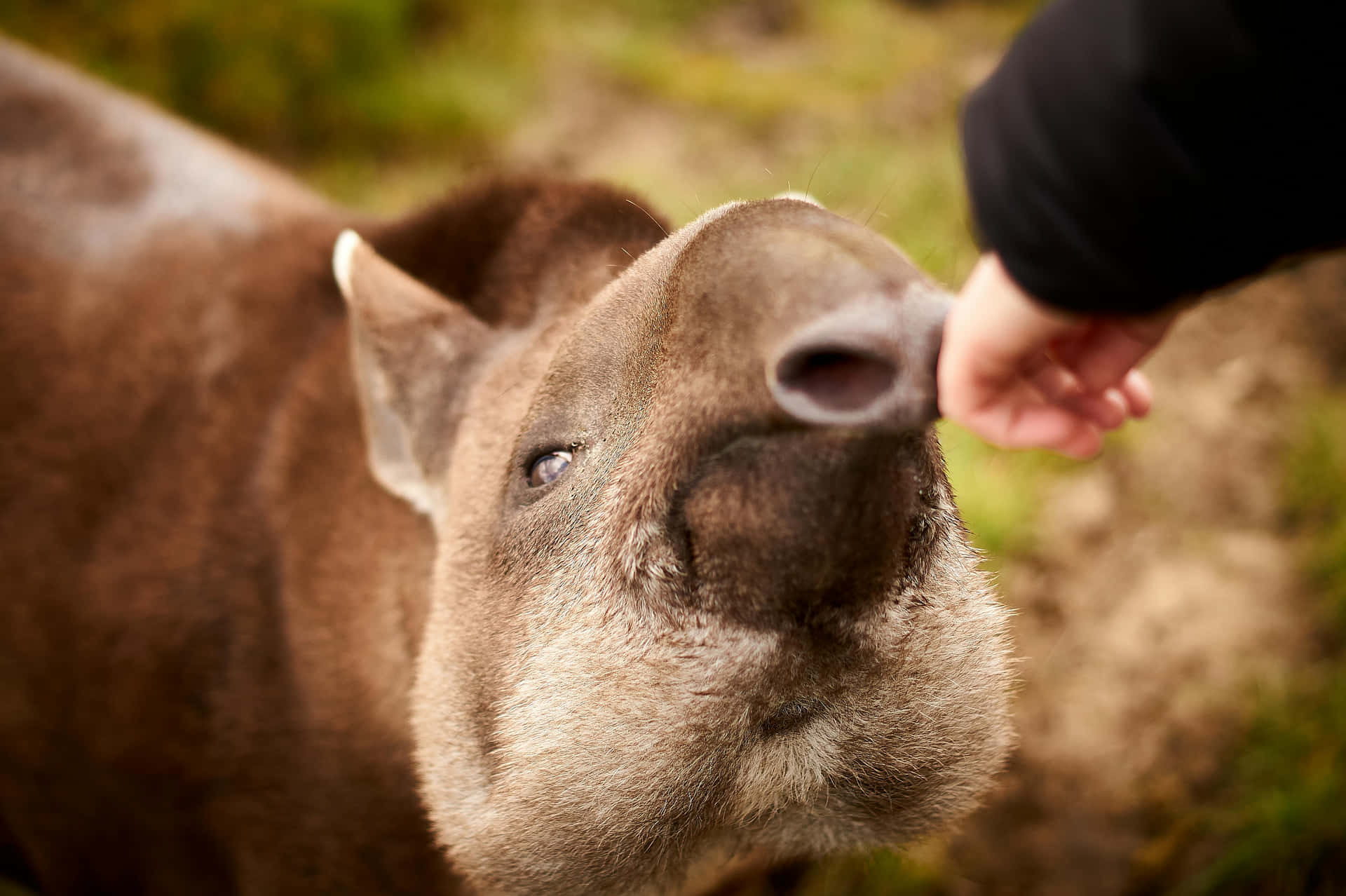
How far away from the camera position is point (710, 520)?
4.85 feet

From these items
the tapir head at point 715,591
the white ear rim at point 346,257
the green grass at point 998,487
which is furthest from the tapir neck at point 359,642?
the green grass at point 998,487

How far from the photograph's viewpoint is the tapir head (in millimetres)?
1370

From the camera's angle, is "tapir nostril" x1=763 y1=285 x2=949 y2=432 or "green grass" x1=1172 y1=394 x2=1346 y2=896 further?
"green grass" x1=1172 y1=394 x2=1346 y2=896

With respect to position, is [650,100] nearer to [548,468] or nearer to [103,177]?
[103,177]

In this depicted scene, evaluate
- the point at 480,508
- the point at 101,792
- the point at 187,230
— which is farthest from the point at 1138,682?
the point at 187,230

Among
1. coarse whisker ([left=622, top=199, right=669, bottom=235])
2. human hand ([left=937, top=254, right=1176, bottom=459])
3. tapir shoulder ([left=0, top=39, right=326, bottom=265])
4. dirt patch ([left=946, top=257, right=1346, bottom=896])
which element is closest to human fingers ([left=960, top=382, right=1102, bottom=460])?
human hand ([left=937, top=254, right=1176, bottom=459])

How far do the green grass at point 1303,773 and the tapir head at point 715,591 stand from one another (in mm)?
2354

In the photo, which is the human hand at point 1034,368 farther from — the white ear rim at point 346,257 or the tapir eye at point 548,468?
the white ear rim at point 346,257

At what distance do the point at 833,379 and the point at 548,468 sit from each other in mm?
848

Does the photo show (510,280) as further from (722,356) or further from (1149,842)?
(1149,842)

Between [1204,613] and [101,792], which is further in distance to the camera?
[1204,613]

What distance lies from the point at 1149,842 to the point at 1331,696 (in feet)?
3.47

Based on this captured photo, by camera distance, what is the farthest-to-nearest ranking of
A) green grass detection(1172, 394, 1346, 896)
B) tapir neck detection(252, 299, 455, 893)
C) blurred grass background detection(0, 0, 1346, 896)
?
blurred grass background detection(0, 0, 1346, 896)
green grass detection(1172, 394, 1346, 896)
tapir neck detection(252, 299, 455, 893)

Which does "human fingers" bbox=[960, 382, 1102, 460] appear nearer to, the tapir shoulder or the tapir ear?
the tapir ear
